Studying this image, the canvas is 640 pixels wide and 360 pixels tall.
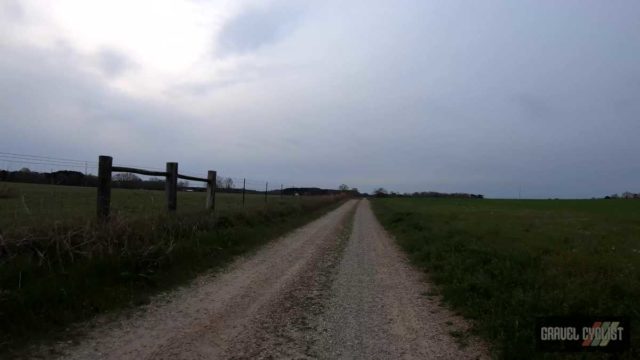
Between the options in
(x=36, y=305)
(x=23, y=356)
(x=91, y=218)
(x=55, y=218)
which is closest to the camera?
(x=23, y=356)

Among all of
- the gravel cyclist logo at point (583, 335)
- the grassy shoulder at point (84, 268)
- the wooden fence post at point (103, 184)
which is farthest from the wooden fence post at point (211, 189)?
the gravel cyclist logo at point (583, 335)

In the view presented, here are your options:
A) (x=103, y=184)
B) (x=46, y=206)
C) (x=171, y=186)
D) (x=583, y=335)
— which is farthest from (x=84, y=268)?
(x=583, y=335)

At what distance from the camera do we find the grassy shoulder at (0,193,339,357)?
5559mm

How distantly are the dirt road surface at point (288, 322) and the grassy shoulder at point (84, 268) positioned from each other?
0.54m

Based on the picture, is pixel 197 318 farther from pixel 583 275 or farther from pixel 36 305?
pixel 583 275

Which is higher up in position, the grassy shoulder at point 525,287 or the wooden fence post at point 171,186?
the wooden fence post at point 171,186

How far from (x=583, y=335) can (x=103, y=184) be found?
881 cm

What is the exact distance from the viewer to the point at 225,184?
28.3 metres

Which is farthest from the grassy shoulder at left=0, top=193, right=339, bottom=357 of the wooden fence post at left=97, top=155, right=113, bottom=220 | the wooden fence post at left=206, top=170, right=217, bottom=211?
the wooden fence post at left=206, top=170, right=217, bottom=211

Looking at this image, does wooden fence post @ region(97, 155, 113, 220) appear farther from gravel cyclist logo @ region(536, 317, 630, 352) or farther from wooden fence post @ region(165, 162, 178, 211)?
gravel cyclist logo @ region(536, 317, 630, 352)

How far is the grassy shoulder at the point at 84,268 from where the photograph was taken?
5559mm

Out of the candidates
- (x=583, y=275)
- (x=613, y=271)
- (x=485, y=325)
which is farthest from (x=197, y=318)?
(x=613, y=271)

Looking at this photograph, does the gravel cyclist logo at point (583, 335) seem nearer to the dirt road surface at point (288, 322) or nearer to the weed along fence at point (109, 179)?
the dirt road surface at point (288, 322)

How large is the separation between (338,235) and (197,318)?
1196cm
